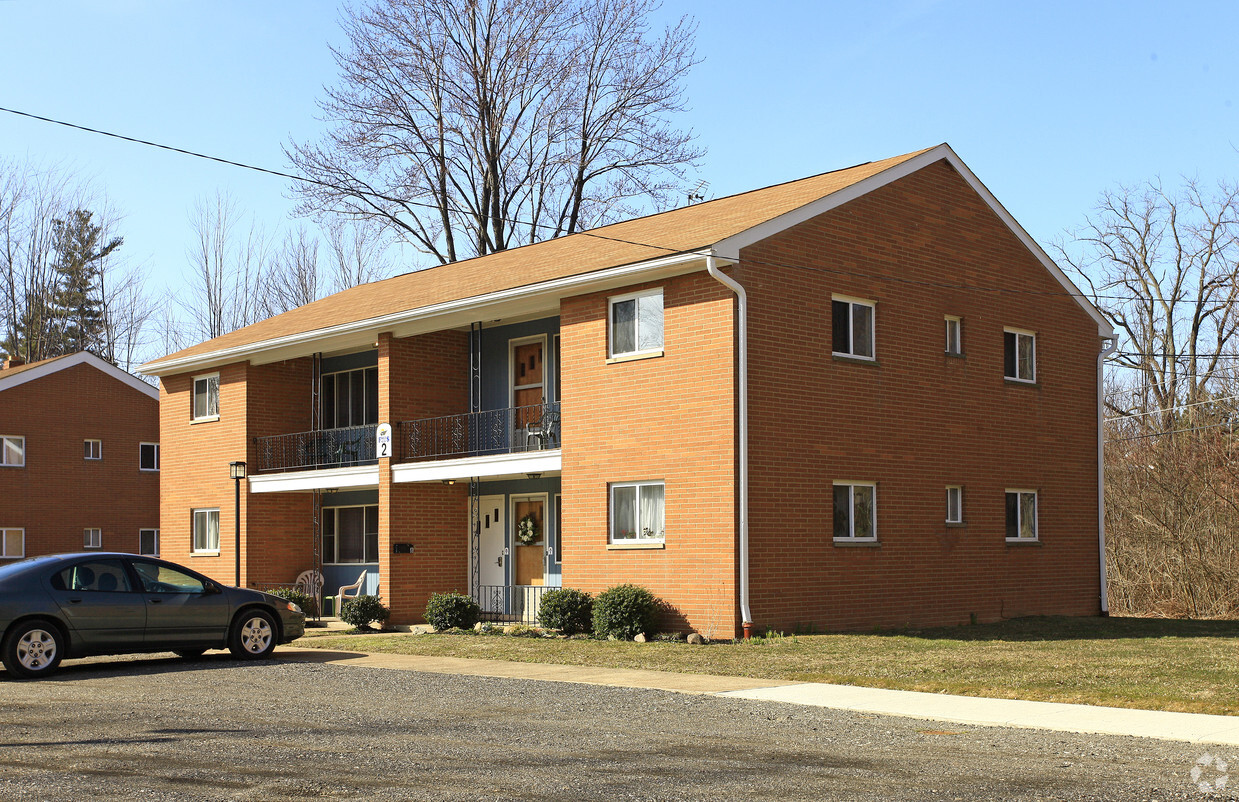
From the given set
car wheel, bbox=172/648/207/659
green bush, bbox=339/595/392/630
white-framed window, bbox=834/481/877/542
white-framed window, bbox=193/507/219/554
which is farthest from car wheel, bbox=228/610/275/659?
white-framed window, bbox=193/507/219/554

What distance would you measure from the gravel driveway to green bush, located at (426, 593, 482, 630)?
27.4ft

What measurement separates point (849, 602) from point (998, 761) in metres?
11.3

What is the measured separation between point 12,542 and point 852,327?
29.3 metres

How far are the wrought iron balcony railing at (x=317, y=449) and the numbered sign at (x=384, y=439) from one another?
1900 millimetres

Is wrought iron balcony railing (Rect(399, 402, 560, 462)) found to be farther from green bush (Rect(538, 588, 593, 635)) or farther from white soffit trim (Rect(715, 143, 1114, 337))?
white soffit trim (Rect(715, 143, 1114, 337))

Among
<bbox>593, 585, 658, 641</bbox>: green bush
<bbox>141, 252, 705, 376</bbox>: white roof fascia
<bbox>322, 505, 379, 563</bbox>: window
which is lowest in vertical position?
<bbox>593, 585, 658, 641</bbox>: green bush

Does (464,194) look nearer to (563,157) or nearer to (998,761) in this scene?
(563,157)

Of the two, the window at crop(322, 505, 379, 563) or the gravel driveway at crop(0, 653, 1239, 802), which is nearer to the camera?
the gravel driveway at crop(0, 653, 1239, 802)

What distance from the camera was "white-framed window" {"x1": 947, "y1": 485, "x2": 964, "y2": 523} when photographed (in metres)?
22.2

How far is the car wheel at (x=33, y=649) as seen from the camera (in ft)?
47.6

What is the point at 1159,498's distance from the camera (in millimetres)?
27984

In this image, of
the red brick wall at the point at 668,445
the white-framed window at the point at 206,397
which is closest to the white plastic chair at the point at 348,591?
the white-framed window at the point at 206,397

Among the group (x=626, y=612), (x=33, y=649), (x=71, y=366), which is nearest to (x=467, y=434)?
(x=626, y=612)

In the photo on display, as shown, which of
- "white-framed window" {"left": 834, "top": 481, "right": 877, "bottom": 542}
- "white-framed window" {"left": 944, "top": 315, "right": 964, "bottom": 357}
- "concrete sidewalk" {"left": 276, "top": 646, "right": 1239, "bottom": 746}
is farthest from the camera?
"white-framed window" {"left": 944, "top": 315, "right": 964, "bottom": 357}
